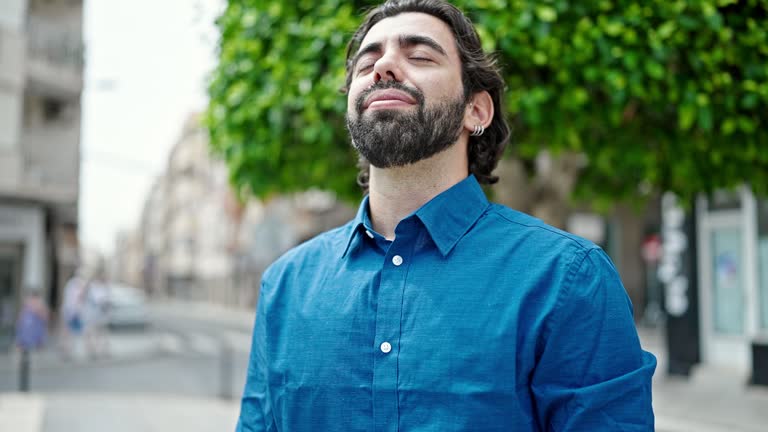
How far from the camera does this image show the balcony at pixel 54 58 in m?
20.8

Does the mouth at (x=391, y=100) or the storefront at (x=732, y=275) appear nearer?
the mouth at (x=391, y=100)

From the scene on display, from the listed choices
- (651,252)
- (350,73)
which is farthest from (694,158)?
(651,252)

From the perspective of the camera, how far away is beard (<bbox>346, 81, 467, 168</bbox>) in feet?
5.85

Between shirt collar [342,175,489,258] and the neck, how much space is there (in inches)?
1.7

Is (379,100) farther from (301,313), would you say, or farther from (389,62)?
(301,313)

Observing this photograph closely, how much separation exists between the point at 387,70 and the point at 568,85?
2.95m

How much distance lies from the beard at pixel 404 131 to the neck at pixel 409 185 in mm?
37

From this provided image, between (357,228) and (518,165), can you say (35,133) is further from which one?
(357,228)

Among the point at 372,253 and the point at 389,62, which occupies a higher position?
the point at 389,62

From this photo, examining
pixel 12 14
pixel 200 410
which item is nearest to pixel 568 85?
pixel 200 410

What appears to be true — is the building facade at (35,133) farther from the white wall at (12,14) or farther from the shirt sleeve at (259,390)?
the shirt sleeve at (259,390)

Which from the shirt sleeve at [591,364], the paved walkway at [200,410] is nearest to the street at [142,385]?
the paved walkway at [200,410]

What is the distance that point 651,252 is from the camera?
21125 mm

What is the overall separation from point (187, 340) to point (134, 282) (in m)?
96.2
